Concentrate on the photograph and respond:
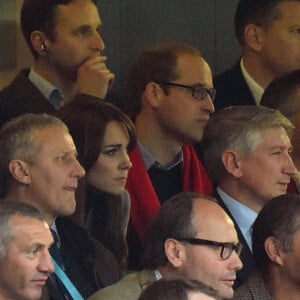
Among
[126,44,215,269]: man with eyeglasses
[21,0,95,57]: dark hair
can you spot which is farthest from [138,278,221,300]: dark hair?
[21,0,95,57]: dark hair

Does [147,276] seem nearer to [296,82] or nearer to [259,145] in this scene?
[259,145]

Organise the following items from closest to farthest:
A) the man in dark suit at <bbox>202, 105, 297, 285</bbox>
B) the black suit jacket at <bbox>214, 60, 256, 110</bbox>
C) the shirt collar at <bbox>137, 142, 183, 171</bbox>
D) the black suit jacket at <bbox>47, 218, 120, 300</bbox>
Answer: the black suit jacket at <bbox>47, 218, 120, 300</bbox> → the man in dark suit at <bbox>202, 105, 297, 285</bbox> → the shirt collar at <bbox>137, 142, 183, 171</bbox> → the black suit jacket at <bbox>214, 60, 256, 110</bbox>

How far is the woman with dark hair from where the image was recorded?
628 centimetres

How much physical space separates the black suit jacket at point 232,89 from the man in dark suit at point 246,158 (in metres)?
0.77

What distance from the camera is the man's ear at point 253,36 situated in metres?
7.53

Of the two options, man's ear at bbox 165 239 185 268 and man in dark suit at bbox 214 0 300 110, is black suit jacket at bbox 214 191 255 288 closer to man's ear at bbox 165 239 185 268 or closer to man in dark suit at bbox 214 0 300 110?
man's ear at bbox 165 239 185 268

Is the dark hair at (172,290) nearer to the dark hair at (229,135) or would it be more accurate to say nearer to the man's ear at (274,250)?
the man's ear at (274,250)

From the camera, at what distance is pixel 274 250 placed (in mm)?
5859

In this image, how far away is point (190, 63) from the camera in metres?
6.87

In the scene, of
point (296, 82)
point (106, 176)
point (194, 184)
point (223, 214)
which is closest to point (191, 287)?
point (223, 214)

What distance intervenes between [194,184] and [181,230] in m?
1.14

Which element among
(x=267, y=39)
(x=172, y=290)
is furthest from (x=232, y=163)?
(x=172, y=290)

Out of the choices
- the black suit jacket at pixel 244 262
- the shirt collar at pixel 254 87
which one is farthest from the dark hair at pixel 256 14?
the black suit jacket at pixel 244 262

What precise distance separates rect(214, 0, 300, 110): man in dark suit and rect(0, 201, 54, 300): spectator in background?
2397 mm
